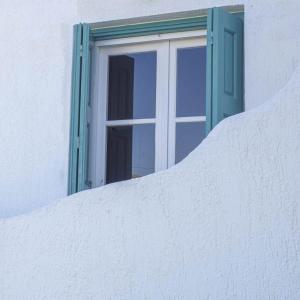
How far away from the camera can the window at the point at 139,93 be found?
5.07 m

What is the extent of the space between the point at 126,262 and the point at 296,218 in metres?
1.02

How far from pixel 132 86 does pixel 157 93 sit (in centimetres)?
32

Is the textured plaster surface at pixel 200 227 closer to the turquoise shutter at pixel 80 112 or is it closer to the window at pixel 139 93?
the turquoise shutter at pixel 80 112

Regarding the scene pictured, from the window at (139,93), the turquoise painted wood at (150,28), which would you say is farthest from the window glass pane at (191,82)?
the turquoise painted wood at (150,28)

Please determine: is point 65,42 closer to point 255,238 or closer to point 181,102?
point 181,102

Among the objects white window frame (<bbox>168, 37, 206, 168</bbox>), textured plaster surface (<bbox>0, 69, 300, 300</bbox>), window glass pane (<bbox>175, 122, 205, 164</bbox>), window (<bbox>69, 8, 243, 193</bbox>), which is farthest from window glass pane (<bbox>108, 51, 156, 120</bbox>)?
textured plaster surface (<bbox>0, 69, 300, 300</bbox>)

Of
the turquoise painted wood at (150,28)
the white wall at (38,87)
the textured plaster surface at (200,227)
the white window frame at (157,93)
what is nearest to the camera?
the textured plaster surface at (200,227)

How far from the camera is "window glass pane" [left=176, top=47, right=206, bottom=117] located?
5.12 m

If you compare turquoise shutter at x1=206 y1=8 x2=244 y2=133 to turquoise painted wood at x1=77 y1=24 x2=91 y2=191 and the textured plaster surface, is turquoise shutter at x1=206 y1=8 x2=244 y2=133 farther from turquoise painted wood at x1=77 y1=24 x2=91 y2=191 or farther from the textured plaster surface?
turquoise painted wood at x1=77 y1=24 x2=91 y2=191

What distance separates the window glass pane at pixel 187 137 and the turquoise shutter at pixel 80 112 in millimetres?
662

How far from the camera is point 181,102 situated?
5.16 m

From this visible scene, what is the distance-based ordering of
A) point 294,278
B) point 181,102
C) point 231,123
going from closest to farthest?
point 294,278 → point 231,123 → point 181,102

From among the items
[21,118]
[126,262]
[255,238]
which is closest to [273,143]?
[255,238]

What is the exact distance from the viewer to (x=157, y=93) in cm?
518
